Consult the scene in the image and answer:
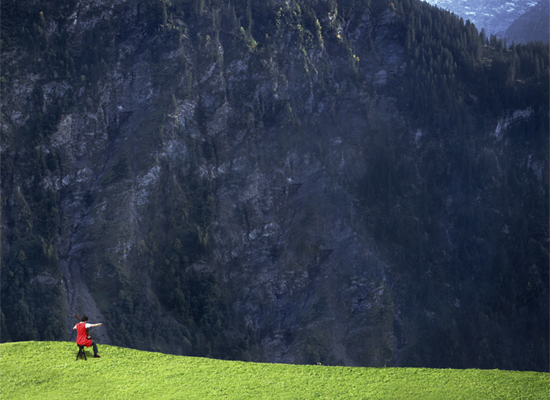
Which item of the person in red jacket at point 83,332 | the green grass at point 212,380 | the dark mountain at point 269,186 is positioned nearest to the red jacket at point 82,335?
the person in red jacket at point 83,332

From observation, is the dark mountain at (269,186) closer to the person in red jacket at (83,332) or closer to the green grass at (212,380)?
the green grass at (212,380)

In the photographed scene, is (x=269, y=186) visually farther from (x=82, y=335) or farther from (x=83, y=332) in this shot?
(x=83, y=332)

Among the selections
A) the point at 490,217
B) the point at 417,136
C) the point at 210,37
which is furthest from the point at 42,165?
the point at 490,217

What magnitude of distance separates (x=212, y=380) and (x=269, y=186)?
270ft

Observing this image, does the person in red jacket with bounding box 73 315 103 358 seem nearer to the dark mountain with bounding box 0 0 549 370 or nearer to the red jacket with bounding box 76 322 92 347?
the red jacket with bounding box 76 322 92 347

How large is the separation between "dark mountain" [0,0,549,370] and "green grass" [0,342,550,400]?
168 ft

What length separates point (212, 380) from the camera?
38.8m

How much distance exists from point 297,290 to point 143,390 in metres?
77.0

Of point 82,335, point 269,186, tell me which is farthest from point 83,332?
point 269,186

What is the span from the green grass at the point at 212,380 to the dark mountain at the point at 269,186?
51.2 meters

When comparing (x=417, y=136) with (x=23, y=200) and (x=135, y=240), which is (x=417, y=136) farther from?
(x=23, y=200)

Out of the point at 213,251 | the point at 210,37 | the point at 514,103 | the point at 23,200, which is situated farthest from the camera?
the point at 514,103

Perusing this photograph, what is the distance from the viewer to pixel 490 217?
129750 millimetres

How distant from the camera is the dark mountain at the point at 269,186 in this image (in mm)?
98688
